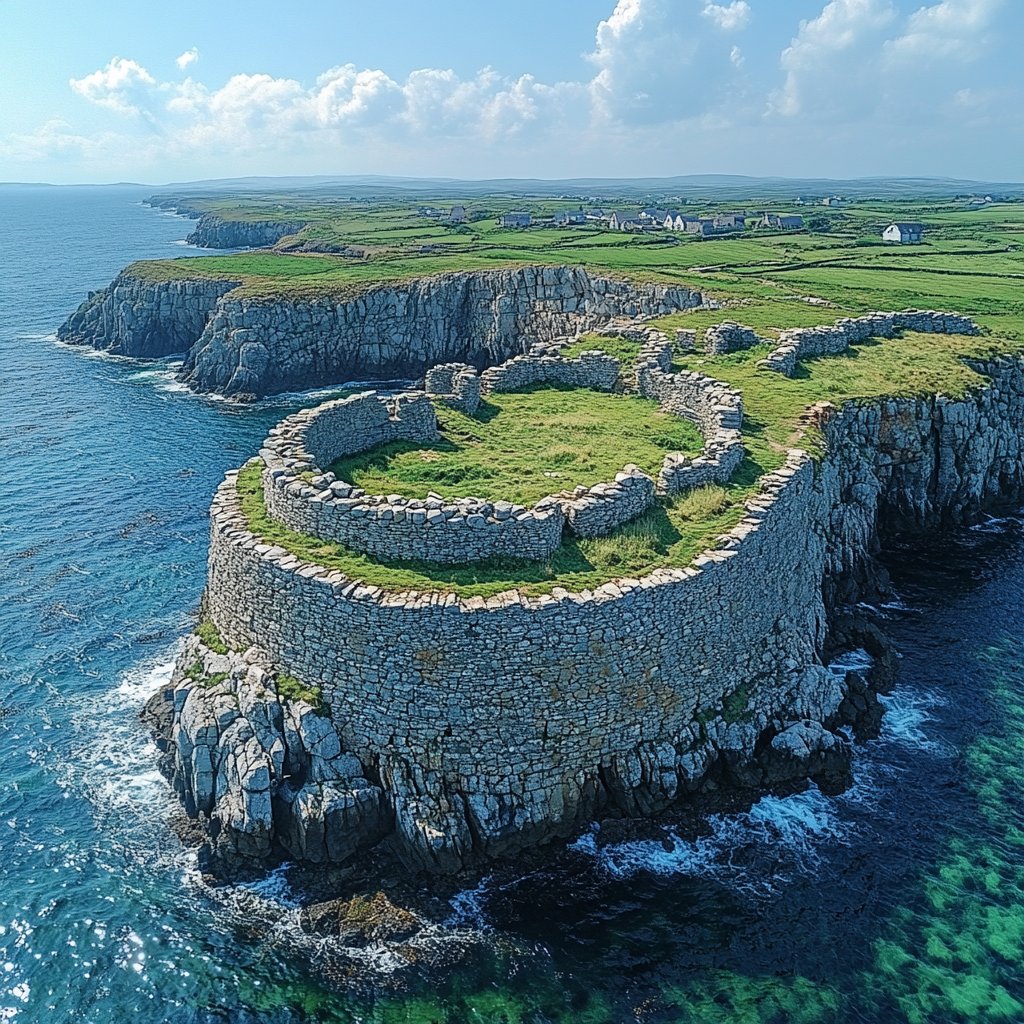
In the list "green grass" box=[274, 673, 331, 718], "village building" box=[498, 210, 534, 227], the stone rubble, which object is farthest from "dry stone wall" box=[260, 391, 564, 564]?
"village building" box=[498, 210, 534, 227]

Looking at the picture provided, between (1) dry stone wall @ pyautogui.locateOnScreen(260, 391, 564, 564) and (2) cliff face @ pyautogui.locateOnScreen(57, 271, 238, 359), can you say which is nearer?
(1) dry stone wall @ pyautogui.locateOnScreen(260, 391, 564, 564)

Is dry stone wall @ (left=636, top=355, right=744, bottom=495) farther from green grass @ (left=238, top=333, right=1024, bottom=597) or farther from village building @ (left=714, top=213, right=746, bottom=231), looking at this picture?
village building @ (left=714, top=213, right=746, bottom=231)

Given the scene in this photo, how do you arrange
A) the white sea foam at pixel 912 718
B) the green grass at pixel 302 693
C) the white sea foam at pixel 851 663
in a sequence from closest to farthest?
the green grass at pixel 302 693 → the white sea foam at pixel 912 718 → the white sea foam at pixel 851 663

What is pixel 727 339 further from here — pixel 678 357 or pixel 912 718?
pixel 912 718

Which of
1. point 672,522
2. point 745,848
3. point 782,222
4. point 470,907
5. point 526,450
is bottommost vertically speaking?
point 470,907

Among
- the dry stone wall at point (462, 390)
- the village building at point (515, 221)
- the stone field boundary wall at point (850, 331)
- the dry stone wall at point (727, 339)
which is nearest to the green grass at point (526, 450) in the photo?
the dry stone wall at point (462, 390)

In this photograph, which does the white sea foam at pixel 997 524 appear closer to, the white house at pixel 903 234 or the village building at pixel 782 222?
the white house at pixel 903 234

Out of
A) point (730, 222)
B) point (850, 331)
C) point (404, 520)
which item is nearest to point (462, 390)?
point (404, 520)
